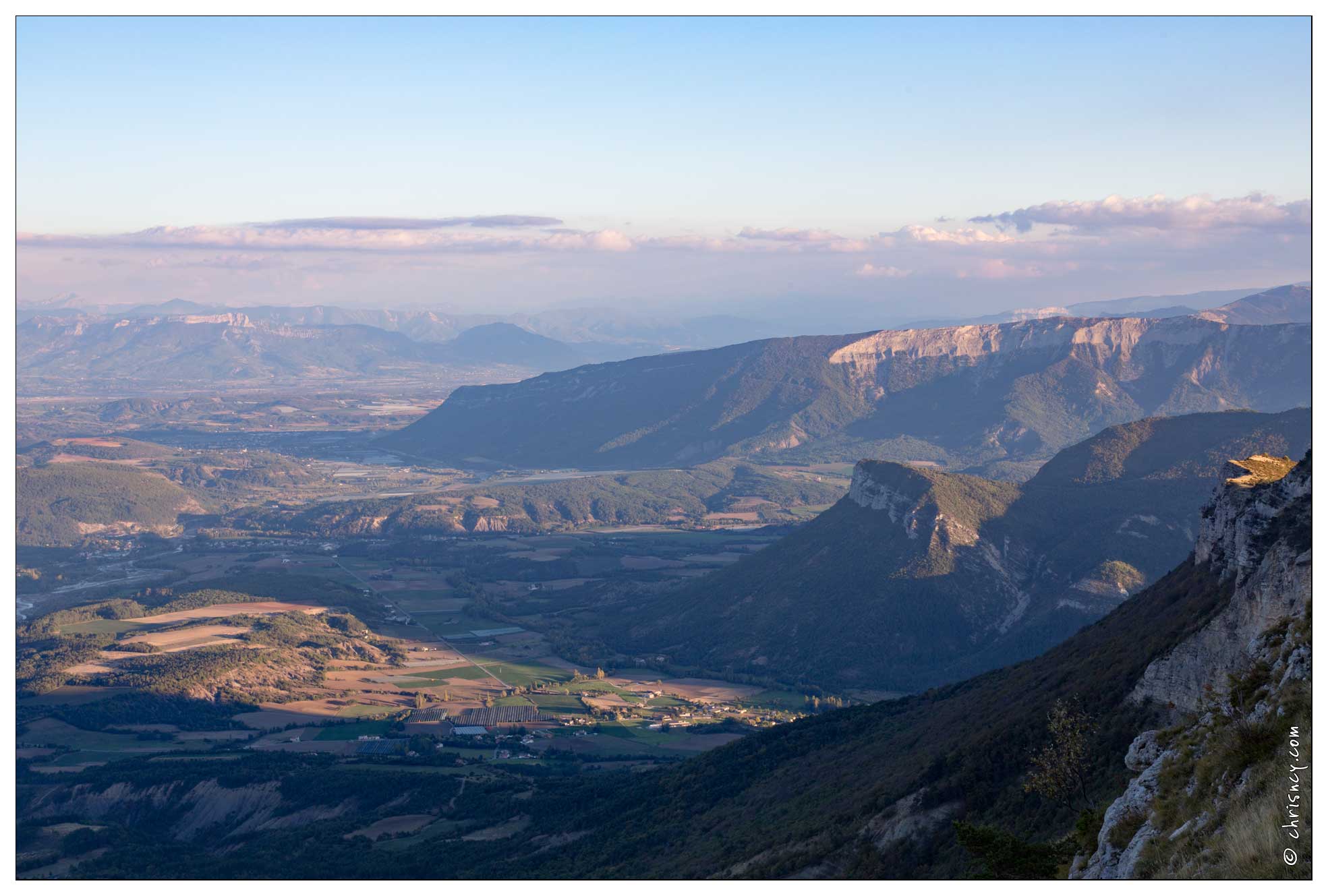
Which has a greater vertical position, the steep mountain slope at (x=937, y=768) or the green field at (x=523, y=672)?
the steep mountain slope at (x=937, y=768)

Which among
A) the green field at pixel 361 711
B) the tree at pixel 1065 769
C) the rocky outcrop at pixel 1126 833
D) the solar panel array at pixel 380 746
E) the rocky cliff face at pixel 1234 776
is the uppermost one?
the rocky cliff face at pixel 1234 776

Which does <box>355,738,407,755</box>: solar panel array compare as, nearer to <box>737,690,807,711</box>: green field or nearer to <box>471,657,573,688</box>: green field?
<box>471,657,573,688</box>: green field

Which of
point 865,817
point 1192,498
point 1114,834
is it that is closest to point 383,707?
point 865,817

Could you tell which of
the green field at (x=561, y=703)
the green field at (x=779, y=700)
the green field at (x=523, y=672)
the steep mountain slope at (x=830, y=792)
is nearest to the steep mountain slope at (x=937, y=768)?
the steep mountain slope at (x=830, y=792)

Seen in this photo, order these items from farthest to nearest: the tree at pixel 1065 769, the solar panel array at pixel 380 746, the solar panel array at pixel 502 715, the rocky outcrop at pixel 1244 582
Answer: the solar panel array at pixel 502 715 < the solar panel array at pixel 380 746 < the tree at pixel 1065 769 < the rocky outcrop at pixel 1244 582

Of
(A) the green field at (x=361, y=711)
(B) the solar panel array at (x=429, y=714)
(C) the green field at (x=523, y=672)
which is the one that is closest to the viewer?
(B) the solar panel array at (x=429, y=714)

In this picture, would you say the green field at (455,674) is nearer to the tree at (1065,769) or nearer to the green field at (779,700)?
the green field at (779,700)

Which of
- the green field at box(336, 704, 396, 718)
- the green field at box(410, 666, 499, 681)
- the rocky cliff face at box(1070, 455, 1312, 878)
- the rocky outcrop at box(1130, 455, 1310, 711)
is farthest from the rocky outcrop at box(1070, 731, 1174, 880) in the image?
the green field at box(410, 666, 499, 681)
